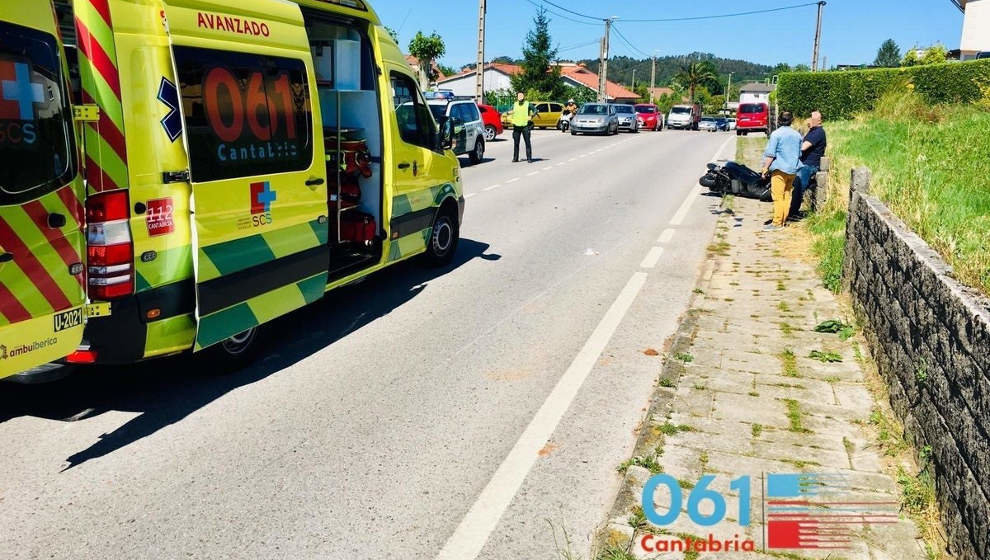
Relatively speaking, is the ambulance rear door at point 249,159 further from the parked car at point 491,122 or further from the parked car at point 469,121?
the parked car at point 491,122

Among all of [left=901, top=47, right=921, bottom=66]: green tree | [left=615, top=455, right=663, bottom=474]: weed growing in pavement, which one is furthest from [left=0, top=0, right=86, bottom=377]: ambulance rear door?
[left=901, top=47, right=921, bottom=66]: green tree

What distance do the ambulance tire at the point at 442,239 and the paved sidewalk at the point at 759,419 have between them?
9.58 feet

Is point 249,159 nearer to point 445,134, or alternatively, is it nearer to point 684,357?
point 684,357

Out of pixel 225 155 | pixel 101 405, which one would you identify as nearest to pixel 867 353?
pixel 225 155

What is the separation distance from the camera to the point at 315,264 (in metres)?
6.04

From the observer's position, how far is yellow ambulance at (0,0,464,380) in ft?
14.1

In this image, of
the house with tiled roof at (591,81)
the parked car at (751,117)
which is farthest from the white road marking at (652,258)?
the house with tiled roof at (591,81)

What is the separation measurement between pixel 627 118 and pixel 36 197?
39716 mm

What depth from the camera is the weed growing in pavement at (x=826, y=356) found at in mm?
5740

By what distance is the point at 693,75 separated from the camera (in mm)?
102438

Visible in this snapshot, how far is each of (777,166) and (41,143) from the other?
946cm

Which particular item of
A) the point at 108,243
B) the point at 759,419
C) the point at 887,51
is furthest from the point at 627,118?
the point at 887,51

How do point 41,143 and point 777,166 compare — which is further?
point 777,166

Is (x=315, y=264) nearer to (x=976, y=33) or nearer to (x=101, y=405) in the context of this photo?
(x=101, y=405)
